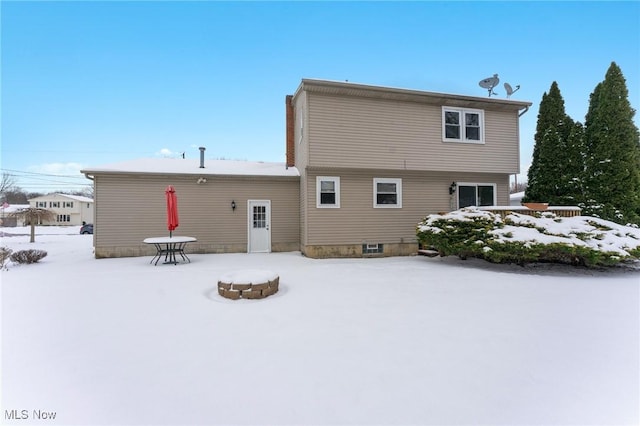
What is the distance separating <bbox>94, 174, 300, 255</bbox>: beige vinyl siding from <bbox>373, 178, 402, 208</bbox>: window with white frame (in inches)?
130

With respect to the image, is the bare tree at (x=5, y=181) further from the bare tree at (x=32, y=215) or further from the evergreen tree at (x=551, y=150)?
the evergreen tree at (x=551, y=150)

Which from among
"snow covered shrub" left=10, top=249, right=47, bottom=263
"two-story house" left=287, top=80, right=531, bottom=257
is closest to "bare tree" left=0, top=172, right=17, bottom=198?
"snow covered shrub" left=10, top=249, right=47, bottom=263

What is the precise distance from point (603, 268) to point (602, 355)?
669 centimetres

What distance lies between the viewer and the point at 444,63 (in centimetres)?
1247

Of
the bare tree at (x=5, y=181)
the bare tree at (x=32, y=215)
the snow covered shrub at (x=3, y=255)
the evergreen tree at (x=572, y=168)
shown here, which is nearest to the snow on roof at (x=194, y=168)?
the snow covered shrub at (x=3, y=255)

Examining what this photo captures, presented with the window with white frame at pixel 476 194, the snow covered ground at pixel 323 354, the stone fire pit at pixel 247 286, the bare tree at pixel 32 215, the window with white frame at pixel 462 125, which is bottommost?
the snow covered ground at pixel 323 354

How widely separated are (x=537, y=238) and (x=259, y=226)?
9180 millimetres

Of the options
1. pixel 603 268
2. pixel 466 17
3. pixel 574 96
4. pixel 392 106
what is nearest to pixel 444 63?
pixel 466 17

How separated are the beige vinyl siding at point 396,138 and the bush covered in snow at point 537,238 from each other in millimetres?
3032

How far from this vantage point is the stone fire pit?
5340mm

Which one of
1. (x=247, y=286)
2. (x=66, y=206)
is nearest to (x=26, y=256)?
(x=247, y=286)

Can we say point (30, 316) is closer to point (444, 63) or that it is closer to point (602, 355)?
point (602, 355)

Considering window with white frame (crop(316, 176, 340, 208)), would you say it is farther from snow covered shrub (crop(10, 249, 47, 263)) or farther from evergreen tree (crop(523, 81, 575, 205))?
snow covered shrub (crop(10, 249, 47, 263))

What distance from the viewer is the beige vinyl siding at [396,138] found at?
33.0 feet
